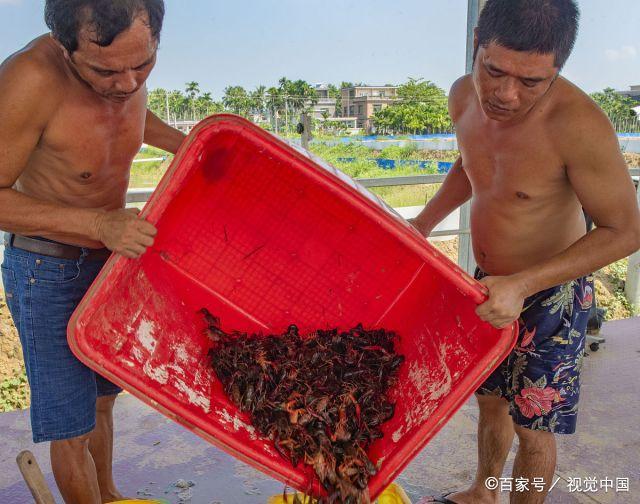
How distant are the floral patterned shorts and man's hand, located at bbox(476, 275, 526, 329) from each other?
452 millimetres

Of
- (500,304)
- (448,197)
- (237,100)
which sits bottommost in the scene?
(500,304)

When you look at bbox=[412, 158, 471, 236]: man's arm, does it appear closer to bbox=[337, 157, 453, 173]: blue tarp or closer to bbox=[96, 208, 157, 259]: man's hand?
bbox=[96, 208, 157, 259]: man's hand

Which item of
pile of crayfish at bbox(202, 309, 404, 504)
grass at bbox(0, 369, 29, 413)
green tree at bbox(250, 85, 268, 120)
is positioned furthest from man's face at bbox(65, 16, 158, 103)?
green tree at bbox(250, 85, 268, 120)

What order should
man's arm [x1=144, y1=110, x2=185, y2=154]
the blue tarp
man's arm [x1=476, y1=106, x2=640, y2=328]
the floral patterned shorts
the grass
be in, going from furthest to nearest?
the blue tarp → the grass → man's arm [x1=144, y1=110, x2=185, y2=154] → the floral patterned shorts → man's arm [x1=476, y1=106, x2=640, y2=328]

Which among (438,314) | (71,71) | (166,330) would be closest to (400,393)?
(438,314)

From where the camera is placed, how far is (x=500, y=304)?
172 cm

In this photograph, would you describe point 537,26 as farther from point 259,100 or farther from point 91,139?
point 259,100

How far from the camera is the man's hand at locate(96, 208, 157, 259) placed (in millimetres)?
1661

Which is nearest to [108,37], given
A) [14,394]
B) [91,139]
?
[91,139]

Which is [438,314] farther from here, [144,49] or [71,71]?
[71,71]

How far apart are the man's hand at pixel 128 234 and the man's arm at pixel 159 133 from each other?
2.65 ft

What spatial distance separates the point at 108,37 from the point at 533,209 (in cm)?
150

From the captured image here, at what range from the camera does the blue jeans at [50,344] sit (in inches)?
77.9

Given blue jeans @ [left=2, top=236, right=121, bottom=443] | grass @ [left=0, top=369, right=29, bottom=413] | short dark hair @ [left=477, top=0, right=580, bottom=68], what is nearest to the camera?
short dark hair @ [left=477, top=0, right=580, bottom=68]
